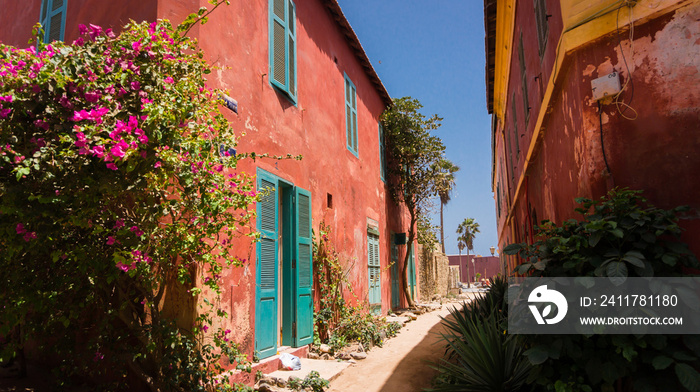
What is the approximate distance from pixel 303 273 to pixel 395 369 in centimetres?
187

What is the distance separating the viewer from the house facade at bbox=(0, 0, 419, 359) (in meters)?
4.90

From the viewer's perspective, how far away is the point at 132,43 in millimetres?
3246

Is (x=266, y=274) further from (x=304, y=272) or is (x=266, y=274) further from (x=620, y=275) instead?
(x=620, y=275)

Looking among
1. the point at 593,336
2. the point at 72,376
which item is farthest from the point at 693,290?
the point at 72,376

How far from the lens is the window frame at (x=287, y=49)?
6.10 metres

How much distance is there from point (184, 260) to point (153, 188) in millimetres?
981

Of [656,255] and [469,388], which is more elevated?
[656,255]

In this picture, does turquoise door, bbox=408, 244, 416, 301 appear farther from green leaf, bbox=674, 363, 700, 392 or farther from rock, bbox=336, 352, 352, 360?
green leaf, bbox=674, 363, 700, 392

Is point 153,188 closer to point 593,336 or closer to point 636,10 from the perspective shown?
point 593,336

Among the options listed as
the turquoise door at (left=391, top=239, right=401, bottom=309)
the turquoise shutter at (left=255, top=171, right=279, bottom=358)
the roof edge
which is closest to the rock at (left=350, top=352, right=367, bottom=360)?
the turquoise shutter at (left=255, top=171, right=279, bottom=358)

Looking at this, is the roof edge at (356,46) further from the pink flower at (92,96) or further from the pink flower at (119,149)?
the pink flower at (119,149)

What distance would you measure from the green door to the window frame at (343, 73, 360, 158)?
2.72 meters

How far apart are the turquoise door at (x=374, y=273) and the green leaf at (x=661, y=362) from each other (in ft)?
25.6

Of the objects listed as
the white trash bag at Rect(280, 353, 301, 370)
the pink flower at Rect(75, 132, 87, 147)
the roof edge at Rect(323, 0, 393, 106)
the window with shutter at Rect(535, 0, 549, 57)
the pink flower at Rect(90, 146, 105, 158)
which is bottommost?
the white trash bag at Rect(280, 353, 301, 370)
